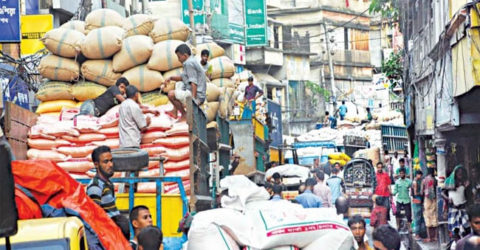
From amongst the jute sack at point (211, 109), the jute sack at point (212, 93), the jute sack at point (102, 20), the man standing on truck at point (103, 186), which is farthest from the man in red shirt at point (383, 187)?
the man standing on truck at point (103, 186)

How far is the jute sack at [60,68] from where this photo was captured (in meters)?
13.9

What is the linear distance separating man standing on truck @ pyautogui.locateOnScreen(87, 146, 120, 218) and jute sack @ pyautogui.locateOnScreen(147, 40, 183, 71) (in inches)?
212

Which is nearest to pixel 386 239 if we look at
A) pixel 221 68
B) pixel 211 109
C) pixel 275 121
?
pixel 211 109

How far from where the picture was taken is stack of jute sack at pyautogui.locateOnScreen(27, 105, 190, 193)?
11.3 meters

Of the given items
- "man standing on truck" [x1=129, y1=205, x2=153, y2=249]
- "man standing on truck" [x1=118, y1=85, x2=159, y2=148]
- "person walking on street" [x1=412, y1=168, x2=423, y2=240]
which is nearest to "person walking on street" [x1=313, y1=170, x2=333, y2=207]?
"person walking on street" [x1=412, y1=168, x2=423, y2=240]

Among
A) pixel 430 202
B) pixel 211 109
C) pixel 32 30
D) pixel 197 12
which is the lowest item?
pixel 430 202

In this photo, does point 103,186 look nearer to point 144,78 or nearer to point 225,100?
point 144,78

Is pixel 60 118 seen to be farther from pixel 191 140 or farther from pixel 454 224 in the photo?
pixel 454 224

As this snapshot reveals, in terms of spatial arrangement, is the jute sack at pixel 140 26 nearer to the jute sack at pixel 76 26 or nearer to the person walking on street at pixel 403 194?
the jute sack at pixel 76 26

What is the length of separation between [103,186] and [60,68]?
19.0 feet

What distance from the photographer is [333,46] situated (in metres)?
68.6

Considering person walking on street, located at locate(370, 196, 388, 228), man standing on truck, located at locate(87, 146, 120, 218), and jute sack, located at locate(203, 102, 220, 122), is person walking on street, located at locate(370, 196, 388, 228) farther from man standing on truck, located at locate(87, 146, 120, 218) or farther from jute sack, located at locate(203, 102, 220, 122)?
man standing on truck, located at locate(87, 146, 120, 218)

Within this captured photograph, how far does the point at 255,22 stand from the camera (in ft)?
162

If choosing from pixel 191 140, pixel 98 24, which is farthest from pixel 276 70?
pixel 191 140
